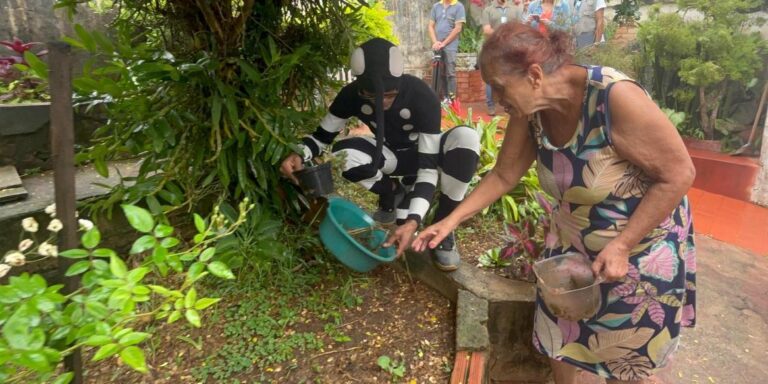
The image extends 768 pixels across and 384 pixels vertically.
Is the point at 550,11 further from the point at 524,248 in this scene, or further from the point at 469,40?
the point at 524,248

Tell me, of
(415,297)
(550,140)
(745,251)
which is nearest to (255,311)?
(415,297)

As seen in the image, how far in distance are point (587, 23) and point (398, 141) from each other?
13.1 ft

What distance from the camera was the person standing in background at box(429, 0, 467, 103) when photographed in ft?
23.0

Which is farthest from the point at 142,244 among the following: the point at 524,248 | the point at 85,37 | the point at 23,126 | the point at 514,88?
the point at 23,126

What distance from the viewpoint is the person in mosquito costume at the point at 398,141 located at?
2084mm

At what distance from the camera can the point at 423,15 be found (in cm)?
925

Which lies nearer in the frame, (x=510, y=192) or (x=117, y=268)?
(x=117, y=268)

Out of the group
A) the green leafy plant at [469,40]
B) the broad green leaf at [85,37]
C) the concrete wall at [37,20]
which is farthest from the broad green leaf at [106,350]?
the green leafy plant at [469,40]

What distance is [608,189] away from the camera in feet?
4.94

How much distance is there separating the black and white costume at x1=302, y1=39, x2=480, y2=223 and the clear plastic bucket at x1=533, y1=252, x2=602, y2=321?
2.02 feet

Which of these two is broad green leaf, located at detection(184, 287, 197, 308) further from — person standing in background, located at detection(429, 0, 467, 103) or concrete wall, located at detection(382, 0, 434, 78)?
concrete wall, located at detection(382, 0, 434, 78)

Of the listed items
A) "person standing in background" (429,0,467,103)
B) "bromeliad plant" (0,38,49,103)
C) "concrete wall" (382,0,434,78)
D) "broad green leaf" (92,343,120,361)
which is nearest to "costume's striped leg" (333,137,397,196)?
"broad green leaf" (92,343,120,361)

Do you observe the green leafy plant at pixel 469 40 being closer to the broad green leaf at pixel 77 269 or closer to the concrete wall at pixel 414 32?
the concrete wall at pixel 414 32

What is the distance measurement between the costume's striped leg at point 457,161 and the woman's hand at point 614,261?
876mm
